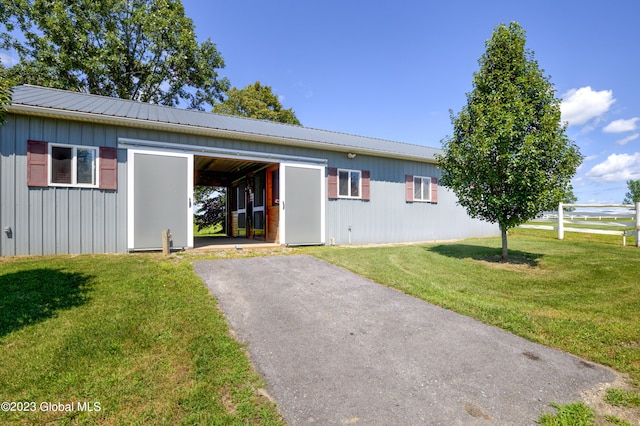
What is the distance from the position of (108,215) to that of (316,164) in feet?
20.1

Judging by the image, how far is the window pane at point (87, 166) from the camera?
7.02 meters

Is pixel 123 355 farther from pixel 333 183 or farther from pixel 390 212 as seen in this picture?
pixel 390 212

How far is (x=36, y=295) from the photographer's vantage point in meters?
4.05

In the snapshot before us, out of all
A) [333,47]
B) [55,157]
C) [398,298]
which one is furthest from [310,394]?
Result: [333,47]

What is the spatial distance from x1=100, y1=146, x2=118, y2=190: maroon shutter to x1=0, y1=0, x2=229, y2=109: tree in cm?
1332

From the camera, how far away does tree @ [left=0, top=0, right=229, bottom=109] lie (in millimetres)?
15625

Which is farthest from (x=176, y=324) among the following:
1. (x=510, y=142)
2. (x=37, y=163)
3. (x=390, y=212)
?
(x=390, y=212)

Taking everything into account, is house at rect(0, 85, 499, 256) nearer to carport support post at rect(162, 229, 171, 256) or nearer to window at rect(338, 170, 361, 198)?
window at rect(338, 170, 361, 198)

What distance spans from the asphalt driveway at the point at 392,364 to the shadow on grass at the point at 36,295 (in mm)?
2092

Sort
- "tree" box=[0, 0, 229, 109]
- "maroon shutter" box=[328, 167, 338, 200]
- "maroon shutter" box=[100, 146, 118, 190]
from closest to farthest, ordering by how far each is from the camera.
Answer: "maroon shutter" box=[100, 146, 118, 190] < "maroon shutter" box=[328, 167, 338, 200] < "tree" box=[0, 0, 229, 109]

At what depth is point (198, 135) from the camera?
827 cm

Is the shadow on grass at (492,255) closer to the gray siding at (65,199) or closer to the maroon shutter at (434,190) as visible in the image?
the maroon shutter at (434,190)

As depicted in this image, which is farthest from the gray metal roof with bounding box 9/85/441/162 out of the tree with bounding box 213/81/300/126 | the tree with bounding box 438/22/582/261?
the tree with bounding box 213/81/300/126

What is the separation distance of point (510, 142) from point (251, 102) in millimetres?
21804
